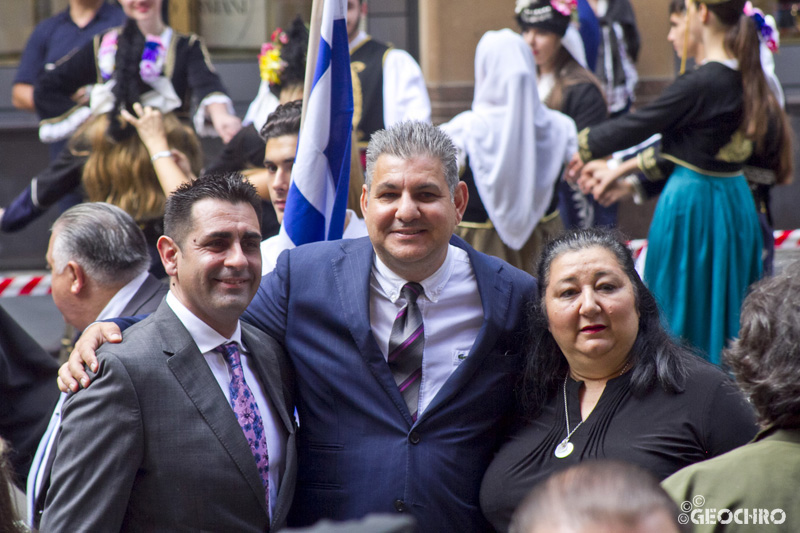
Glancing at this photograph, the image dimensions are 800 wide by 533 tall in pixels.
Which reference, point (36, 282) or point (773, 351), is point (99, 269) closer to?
point (773, 351)

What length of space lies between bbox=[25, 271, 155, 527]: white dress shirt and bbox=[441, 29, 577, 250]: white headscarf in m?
2.64

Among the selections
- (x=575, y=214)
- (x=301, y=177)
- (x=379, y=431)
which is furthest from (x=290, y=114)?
(x=575, y=214)

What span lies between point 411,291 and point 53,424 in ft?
5.07

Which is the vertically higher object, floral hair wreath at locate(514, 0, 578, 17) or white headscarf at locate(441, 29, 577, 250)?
floral hair wreath at locate(514, 0, 578, 17)

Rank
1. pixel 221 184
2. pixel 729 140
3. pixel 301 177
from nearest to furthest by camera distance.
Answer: pixel 221 184 < pixel 301 177 < pixel 729 140

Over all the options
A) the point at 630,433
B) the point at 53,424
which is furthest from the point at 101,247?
the point at 630,433

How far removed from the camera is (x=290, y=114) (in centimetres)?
454

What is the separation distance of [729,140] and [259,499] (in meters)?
3.83

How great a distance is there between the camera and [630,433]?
2.87 m

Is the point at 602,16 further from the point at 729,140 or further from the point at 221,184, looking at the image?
the point at 221,184

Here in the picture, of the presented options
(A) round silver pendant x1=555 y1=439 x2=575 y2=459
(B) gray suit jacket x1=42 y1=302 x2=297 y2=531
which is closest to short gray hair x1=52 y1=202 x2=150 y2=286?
(B) gray suit jacket x1=42 y1=302 x2=297 y2=531

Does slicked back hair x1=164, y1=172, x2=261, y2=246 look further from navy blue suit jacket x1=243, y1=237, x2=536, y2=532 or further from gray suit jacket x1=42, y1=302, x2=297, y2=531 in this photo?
navy blue suit jacket x1=243, y1=237, x2=536, y2=532

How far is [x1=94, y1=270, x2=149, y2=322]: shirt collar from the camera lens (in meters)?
3.82

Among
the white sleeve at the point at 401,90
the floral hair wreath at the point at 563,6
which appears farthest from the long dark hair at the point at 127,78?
the floral hair wreath at the point at 563,6
